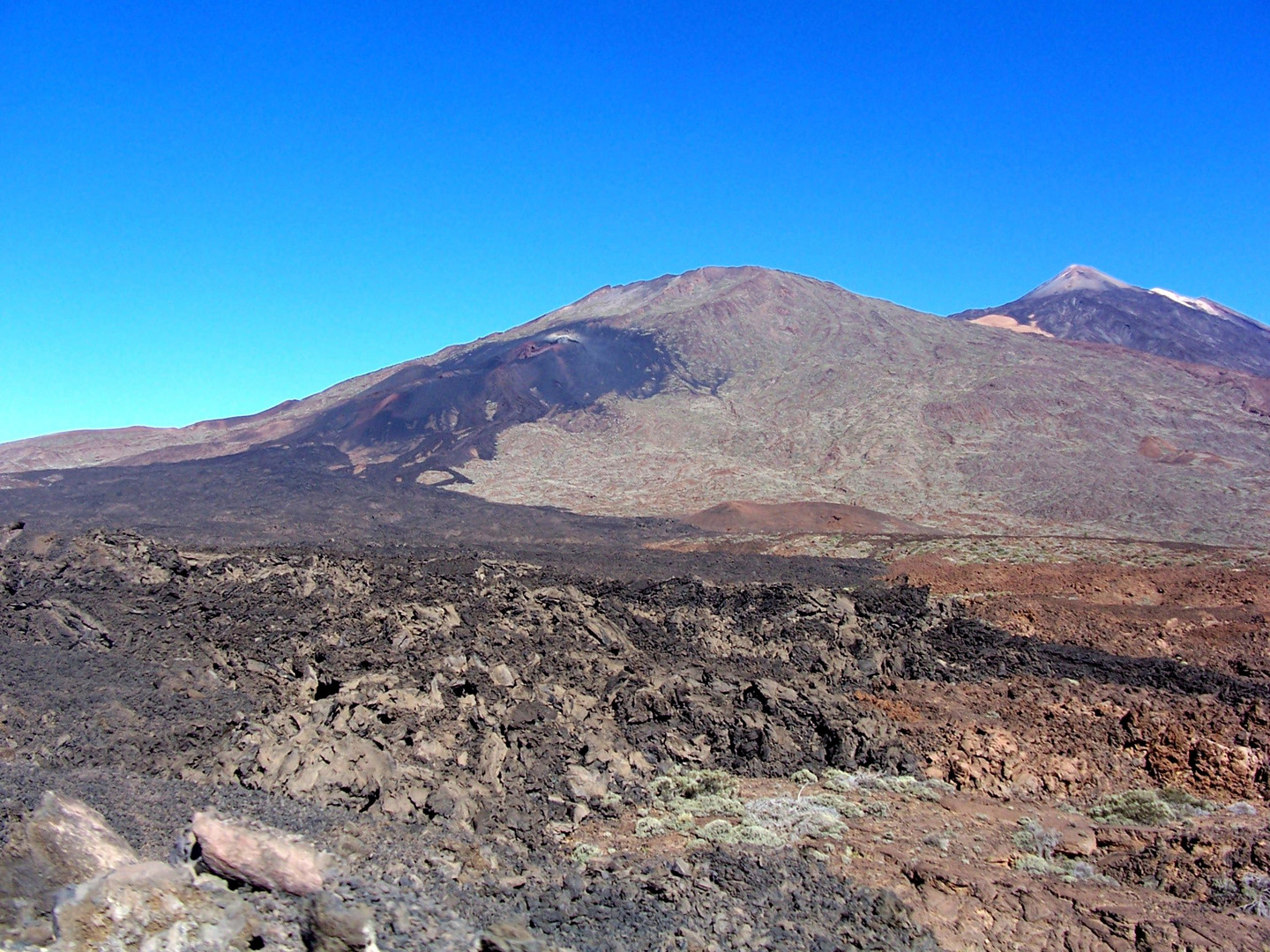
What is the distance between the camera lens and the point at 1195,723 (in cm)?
1060

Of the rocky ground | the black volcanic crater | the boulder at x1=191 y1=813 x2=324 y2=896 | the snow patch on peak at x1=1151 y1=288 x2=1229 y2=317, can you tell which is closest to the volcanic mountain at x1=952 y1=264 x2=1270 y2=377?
the snow patch on peak at x1=1151 y1=288 x2=1229 y2=317

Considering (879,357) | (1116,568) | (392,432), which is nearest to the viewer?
(1116,568)

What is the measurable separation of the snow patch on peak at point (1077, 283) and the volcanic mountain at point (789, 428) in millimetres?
45187

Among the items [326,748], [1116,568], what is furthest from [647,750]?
[1116,568]

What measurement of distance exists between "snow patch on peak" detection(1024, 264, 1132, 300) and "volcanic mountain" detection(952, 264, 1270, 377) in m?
0.10

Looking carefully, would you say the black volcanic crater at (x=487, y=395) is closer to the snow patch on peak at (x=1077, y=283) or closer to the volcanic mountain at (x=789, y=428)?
the volcanic mountain at (x=789, y=428)

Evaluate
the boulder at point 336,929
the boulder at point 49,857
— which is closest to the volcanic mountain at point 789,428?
the boulder at point 49,857

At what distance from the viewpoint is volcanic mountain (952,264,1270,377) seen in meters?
89.2

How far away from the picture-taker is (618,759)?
31.1ft

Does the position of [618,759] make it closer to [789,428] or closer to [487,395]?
[789,428]

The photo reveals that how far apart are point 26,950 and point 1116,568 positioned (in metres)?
24.0

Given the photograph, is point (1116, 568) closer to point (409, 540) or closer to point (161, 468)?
point (409, 540)

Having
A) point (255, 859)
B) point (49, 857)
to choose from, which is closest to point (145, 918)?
point (255, 859)

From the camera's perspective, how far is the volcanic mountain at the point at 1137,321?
293ft
